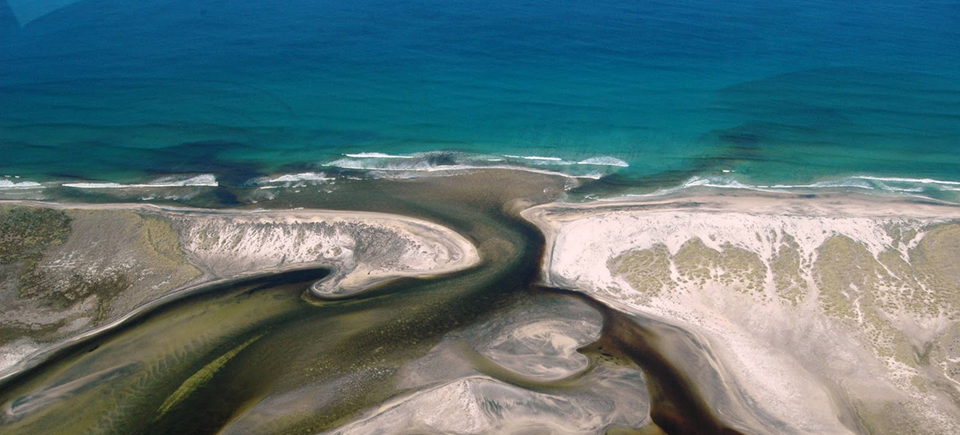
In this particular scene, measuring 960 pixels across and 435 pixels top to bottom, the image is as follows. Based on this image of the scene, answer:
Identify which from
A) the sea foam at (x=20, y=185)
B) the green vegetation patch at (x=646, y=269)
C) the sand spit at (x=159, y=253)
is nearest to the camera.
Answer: the sand spit at (x=159, y=253)

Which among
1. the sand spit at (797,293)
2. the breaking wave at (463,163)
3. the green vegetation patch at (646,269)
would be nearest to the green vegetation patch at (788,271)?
the sand spit at (797,293)

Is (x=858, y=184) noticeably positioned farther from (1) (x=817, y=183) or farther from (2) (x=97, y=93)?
(2) (x=97, y=93)

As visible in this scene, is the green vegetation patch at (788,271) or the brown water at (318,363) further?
the green vegetation patch at (788,271)

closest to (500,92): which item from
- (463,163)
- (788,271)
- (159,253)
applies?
(463,163)

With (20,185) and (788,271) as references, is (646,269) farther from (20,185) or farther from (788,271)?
(20,185)

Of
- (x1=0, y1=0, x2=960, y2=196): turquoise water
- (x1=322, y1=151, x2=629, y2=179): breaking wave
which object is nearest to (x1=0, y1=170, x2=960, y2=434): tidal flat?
(x1=322, y1=151, x2=629, y2=179): breaking wave

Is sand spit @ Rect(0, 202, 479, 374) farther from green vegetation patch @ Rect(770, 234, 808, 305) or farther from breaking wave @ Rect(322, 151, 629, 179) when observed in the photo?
green vegetation patch @ Rect(770, 234, 808, 305)

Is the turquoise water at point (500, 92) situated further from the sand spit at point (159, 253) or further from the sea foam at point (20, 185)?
the sand spit at point (159, 253)
